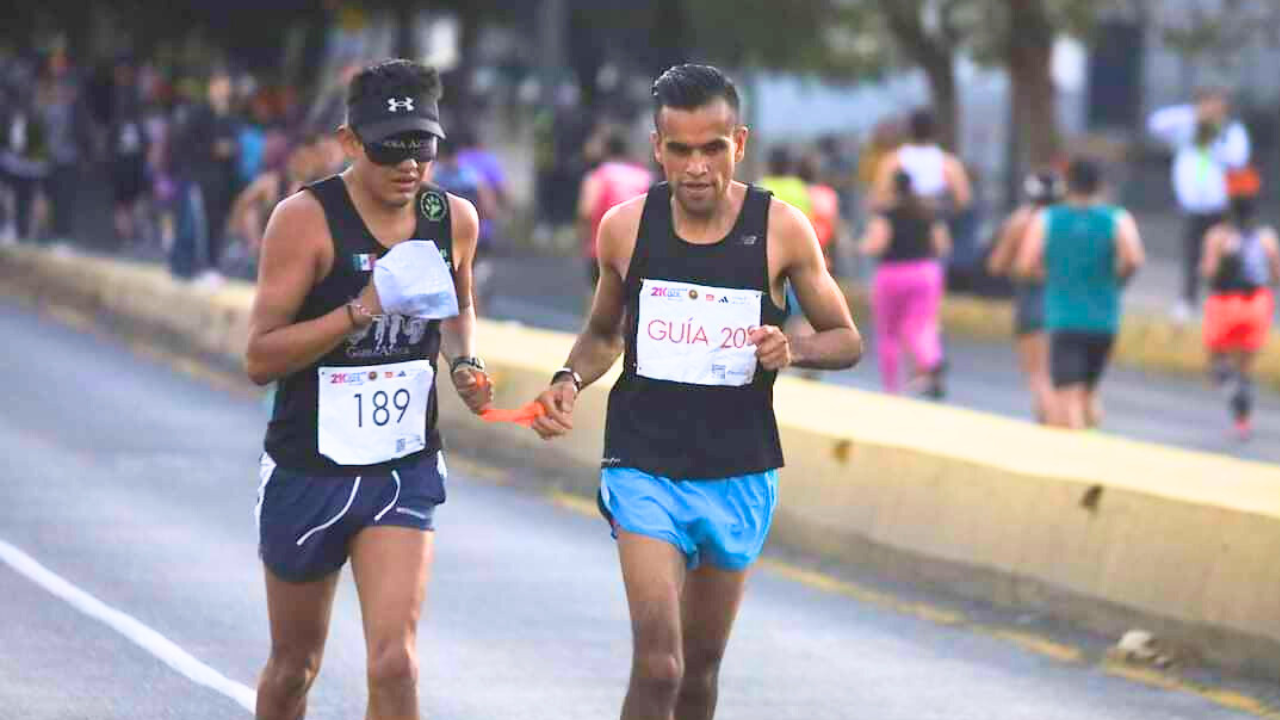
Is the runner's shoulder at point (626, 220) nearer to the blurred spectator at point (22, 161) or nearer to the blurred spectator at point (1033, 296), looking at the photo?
the blurred spectator at point (1033, 296)

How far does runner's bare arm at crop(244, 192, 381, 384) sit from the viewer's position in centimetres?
649

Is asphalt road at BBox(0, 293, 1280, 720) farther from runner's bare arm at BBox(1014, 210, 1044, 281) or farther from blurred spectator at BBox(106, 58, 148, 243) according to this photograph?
blurred spectator at BBox(106, 58, 148, 243)

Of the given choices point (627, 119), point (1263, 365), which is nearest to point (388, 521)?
point (1263, 365)

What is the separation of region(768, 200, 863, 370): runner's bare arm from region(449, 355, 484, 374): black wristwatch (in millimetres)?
736

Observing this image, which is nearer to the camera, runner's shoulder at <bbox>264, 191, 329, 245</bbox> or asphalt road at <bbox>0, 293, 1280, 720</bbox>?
runner's shoulder at <bbox>264, 191, 329, 245</bbox>

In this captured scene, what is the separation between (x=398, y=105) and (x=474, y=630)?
13.8 feet

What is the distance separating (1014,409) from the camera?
68.6 ft

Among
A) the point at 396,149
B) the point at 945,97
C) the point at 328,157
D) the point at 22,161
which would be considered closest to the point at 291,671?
the point at 396,149

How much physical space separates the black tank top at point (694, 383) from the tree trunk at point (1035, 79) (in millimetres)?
24942

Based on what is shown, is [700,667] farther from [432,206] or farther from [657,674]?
[432,206]

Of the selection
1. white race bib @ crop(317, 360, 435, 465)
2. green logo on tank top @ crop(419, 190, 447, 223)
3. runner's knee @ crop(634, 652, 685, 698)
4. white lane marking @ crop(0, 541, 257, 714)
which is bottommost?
white lane marking @ crop(0, 541, 257, 714)

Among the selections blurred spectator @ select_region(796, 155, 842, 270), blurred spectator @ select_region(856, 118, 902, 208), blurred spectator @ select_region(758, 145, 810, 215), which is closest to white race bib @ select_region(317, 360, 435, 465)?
blurred spectator @ select_region(758, 145, 810, 215)

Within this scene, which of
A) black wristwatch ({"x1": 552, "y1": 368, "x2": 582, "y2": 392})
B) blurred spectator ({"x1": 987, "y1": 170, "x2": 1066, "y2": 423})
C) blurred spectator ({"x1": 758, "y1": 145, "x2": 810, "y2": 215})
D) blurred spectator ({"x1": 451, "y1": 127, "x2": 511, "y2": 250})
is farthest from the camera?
blurred spectator ({"x1": 451, "y1": 127, "x2": 511, "y2": 250})

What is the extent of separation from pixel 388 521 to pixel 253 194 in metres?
14.8
